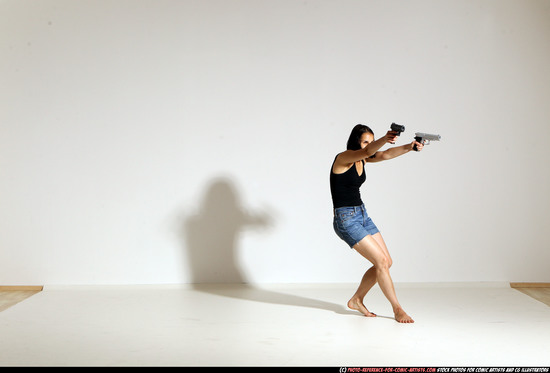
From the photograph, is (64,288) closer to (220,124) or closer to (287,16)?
(220,124)

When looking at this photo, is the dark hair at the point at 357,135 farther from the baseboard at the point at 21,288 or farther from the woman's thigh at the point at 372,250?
the baseboard at the point at 21,288

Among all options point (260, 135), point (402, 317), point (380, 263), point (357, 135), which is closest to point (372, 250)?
point (380, 263)

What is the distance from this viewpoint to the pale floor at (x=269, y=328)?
10.6ft

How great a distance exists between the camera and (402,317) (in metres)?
3.95

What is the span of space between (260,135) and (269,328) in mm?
1835

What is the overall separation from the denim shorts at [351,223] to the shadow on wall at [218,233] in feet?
4.09

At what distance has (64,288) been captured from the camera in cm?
516

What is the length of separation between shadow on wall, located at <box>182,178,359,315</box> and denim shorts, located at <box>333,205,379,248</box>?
1248 millimetres

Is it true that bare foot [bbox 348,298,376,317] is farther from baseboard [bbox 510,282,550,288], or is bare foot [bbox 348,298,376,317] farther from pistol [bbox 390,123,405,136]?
baseboard [bbox 510,282,550,288]

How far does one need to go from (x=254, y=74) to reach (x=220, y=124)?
0.50m

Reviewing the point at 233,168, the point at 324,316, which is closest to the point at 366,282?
the point at 324,316

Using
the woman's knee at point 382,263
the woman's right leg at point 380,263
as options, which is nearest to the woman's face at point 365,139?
the woman's right leg at point 380,263

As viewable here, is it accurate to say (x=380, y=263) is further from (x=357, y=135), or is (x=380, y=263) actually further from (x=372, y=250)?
(x=357, y=135)

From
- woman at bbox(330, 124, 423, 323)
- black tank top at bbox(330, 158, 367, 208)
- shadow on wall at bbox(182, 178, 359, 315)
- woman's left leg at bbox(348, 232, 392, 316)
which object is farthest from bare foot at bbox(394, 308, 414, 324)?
shadow on wall at bbox(182, 178, 359, 315)
